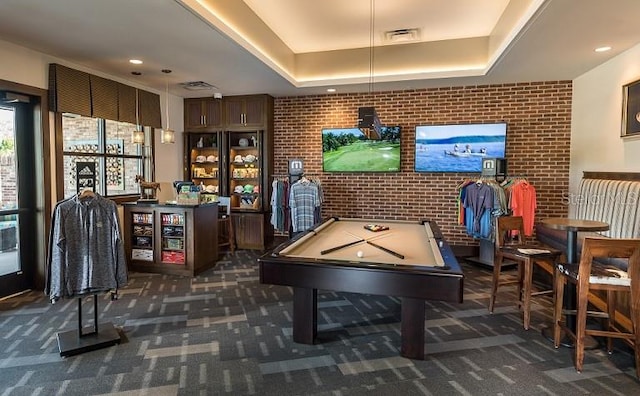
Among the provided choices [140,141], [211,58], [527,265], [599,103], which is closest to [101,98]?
[140,141]

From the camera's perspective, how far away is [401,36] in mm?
5477

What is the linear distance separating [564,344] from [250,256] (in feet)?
15.0

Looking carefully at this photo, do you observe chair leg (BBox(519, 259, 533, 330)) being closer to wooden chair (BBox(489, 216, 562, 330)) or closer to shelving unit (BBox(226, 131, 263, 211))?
wooden chair (BBox(489, 216, 562, 330))

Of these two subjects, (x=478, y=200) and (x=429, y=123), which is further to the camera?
(x=429, y=123)

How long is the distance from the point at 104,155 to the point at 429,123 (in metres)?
5.13

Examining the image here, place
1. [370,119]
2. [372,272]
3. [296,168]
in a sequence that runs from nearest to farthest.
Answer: [372,272]
[370,119]
[296,168]

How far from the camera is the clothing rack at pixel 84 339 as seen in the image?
2.98 m

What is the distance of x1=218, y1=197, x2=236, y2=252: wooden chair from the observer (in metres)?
6.55

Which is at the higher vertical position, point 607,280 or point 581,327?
point 607,280

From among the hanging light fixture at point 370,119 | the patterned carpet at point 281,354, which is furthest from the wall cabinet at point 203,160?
the hanging light fixture at point 370,119

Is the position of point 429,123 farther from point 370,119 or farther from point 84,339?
point 84,339

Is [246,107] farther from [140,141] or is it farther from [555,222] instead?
[555,222]

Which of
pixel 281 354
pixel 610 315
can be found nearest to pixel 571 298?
pixel 610 315

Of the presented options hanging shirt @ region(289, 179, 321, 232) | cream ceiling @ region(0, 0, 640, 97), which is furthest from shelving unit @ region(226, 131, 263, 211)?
hanging shirt @ region(289, 179, 321, 232)
